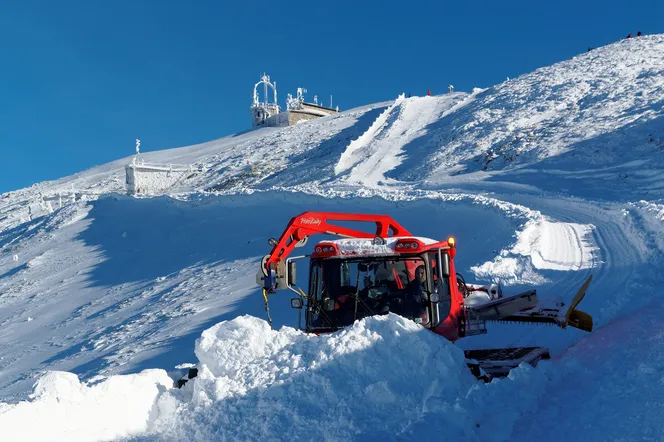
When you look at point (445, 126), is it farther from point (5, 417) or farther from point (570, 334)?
point (5, 417)

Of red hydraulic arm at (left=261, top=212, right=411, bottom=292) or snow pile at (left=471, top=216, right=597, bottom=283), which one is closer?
red hydraulic arm at (left=261, top=212, right=411, bottom=292)

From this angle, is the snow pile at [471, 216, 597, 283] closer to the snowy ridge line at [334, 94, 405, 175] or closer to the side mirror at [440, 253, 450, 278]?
the side mirror at [440, 253, 450, 278]

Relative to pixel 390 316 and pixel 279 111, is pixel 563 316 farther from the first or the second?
pixel 279 111

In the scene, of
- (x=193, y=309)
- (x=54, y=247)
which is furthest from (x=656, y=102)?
(x=54, y=247)

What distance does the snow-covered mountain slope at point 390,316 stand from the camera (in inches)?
233

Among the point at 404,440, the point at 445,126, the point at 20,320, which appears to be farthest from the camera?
the point at 445,126

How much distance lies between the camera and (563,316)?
28.9 feet

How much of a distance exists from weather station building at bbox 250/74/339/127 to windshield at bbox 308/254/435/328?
208ft

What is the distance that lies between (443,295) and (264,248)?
46.9 ft

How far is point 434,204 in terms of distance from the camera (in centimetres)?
2106

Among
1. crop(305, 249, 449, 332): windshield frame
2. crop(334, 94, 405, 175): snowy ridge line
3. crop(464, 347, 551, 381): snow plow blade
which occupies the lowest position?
crop(464, 347, 551, 381): snow plow blade

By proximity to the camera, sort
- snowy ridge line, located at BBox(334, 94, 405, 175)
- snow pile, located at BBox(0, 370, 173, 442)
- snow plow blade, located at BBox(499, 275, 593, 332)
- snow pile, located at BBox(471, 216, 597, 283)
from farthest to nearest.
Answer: snowy ridge line, located at BBox(334, 94, 405, 175) → snow pile, located at BBox(471, 216, 597, 283) → snow plow blade, located at BBox(499, 275, 593, 332) → snow pile, located at BBox(0, 370, 173, 442)

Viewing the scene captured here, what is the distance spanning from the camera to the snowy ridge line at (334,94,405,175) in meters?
40.0

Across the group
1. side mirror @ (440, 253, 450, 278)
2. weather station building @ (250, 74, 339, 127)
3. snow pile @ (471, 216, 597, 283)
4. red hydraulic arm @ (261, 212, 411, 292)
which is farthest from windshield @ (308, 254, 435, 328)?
weather station building @ (250, 74, 339, 127)
